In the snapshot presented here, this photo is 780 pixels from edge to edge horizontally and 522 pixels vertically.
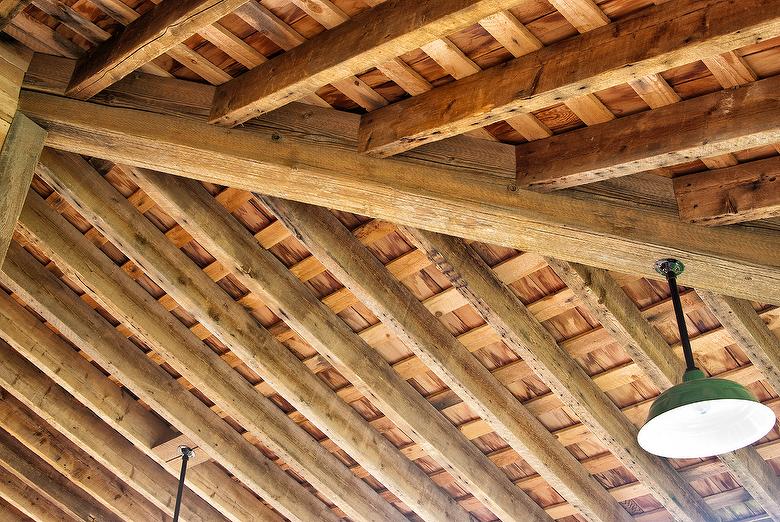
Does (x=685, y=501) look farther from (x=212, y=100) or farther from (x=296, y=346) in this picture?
(x=212, y=100)

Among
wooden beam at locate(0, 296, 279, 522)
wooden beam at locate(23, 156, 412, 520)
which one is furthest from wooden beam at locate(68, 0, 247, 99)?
wooden beam at locate(0, 296, 279, 522)

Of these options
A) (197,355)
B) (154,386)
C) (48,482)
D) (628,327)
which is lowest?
(48,482)

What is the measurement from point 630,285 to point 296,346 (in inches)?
70.4

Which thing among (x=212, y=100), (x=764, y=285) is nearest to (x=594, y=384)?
(x=764, y=285)

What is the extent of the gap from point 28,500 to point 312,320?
11.2 ft

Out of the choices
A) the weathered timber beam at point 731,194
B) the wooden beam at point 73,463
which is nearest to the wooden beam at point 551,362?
the weathered timber beam at point 731,194

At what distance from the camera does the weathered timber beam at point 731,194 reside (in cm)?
290

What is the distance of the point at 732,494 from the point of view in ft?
15.6

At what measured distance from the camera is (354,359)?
4.32m

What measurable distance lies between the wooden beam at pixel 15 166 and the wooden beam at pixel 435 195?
0.07 m

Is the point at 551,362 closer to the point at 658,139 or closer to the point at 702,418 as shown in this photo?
the point at 702,418

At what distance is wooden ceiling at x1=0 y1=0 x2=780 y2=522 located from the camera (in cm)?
280

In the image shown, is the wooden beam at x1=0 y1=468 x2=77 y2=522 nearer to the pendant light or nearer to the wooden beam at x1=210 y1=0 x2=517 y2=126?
the wooden beam at x1=210 y1=0 x2=517 y2=126

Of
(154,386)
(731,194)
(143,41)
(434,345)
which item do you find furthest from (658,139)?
(154,386)
